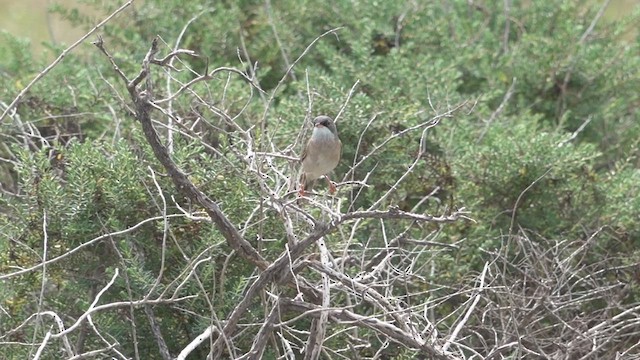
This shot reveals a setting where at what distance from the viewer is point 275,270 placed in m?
3.60

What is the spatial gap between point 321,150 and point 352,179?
0.48 metres

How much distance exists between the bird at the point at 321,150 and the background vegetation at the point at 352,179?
0.28ft

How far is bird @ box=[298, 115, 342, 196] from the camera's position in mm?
4727

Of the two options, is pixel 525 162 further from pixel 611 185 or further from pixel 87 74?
pixel 87 74

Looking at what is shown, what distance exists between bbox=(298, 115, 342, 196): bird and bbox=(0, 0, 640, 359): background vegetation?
9 cm

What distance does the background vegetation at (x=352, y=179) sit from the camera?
4.04m

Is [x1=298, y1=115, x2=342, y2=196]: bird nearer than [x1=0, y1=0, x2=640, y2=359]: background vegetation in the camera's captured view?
No

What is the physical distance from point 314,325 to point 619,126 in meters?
3.67

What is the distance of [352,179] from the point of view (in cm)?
430

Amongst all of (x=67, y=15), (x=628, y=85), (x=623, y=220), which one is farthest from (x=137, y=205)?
(x=628, y=85)

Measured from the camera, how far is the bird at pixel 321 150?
15.5 feet

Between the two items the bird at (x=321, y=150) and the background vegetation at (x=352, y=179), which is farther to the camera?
the bird at (x=321, y=150)

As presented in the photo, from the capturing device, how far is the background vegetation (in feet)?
13.3

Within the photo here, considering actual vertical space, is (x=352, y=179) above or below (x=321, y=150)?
above
